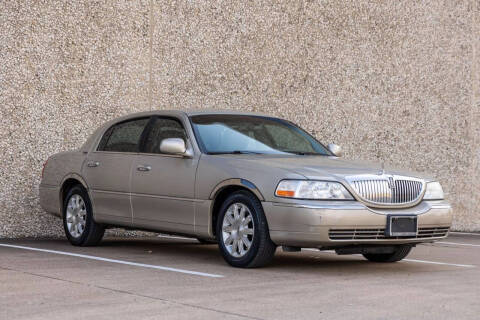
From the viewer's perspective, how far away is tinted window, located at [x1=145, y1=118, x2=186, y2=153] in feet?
30.6

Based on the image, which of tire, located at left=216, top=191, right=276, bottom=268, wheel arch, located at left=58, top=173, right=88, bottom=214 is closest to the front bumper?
tire, located at left=216, top=191, right=276, bottom=268

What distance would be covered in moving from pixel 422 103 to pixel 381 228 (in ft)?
25.5

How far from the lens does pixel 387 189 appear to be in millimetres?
8023

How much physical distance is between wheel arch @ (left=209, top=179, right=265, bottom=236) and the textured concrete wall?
3.74m

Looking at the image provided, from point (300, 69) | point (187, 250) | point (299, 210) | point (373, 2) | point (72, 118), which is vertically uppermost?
point (373, 2)

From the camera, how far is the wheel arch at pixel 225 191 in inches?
316

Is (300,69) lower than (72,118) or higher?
higher

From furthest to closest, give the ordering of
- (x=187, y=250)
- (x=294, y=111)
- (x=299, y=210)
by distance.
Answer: (x=294, y=111)
(x=187, y=250)
(x=299, y=210)

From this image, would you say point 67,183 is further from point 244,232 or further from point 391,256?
point 391,256

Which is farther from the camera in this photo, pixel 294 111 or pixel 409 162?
pixel 409 162

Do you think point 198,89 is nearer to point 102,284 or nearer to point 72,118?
point 72,118

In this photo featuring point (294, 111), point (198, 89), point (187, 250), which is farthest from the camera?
point (294, 111)

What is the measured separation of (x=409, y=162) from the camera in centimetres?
1502

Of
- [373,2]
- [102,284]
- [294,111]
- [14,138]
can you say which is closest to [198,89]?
[294,111]
